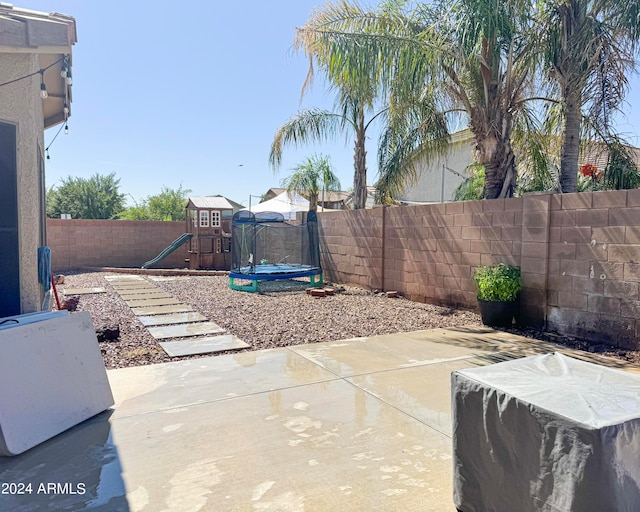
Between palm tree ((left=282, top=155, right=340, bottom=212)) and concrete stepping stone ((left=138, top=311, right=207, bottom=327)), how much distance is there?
396 inches

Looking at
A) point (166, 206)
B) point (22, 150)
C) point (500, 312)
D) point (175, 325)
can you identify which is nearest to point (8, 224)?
point (22, 150)

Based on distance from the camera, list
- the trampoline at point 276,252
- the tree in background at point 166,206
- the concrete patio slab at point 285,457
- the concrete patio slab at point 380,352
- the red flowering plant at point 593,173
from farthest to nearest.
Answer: the tree in background at point 166,206
the trampoline at point 276,252
the red flowering plant at point 593,173
the concrete patio slab at point 380,352
the concrete patio slab at point 285,457

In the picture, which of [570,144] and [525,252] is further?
[570,144]

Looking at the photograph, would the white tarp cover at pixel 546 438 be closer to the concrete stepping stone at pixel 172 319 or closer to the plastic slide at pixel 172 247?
the concrete stepping stone at pixel 172 319

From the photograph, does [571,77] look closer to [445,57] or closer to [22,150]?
[445,57]

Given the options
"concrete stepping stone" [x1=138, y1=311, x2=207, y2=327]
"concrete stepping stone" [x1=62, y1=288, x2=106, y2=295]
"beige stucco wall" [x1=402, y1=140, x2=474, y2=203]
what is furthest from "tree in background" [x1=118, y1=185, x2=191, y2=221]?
"concrete stepping stone" [x1=138, y1=311, x2=207, y2=327]

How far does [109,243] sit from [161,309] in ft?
32.5

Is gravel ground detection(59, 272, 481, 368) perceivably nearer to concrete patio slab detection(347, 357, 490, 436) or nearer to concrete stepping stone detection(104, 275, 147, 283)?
concrete patio slab detection(347, 357, 490, 436)

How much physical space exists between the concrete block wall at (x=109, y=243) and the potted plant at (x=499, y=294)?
1316 centimetres

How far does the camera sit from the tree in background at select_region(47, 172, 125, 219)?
1223 inches

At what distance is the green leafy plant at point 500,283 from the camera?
23.0 ft

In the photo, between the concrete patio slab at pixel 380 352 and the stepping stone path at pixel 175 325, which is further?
the stepping stone path at pixel 175 325

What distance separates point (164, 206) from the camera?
108 feet

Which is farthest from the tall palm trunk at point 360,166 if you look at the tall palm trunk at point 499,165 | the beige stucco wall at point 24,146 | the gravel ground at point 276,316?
the beige stucco wall at point 24,146
